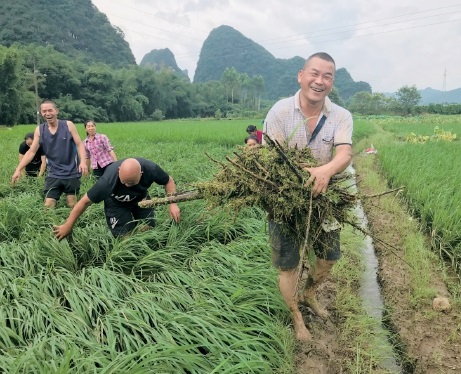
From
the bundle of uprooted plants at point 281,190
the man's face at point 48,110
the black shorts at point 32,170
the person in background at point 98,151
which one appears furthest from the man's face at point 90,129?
the bundle of uprooted plants at point 281,190

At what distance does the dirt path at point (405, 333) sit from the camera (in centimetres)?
242

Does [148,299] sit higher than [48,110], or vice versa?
[48,110]

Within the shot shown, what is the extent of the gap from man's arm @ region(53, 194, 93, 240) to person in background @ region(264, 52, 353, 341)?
149cm

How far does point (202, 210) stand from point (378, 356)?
218cm

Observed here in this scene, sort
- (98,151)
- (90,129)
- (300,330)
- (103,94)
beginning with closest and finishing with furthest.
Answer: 1. (300,330)
2. (98,151)
3. (90,129)
4. (103,94)

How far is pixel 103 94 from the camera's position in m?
40.1

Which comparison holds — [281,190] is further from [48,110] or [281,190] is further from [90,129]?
[90,129]

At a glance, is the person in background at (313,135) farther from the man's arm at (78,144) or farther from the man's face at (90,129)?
the man's face at (90,129)

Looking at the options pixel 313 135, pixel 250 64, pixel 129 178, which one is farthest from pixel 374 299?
pixel 250 64

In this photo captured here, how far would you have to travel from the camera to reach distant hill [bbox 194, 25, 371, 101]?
120 metres

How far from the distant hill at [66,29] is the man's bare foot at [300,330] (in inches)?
2071

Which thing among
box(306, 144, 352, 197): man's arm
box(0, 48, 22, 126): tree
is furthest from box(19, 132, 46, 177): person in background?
box(0, 48, 22, 126): tree

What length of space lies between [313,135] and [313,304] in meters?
1.33

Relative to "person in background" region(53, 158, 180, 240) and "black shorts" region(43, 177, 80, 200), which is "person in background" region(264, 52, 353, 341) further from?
"black shorts" region(43, 177, 80, 200)
